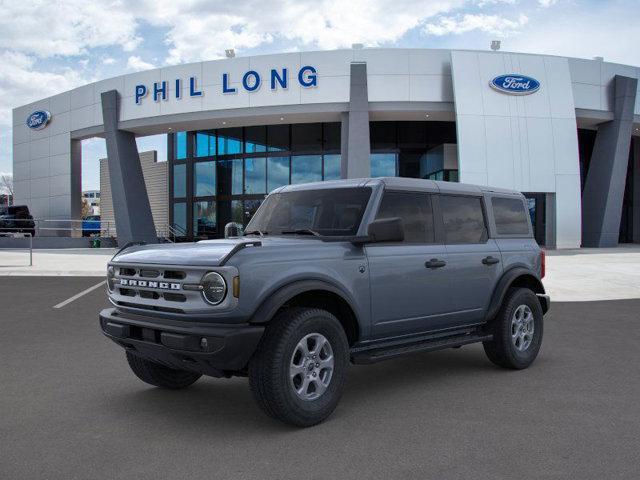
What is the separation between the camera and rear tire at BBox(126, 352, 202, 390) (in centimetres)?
517

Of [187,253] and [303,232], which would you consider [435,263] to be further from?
[187,253]

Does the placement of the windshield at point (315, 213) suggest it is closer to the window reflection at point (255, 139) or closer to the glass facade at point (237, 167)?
the glass facade at point (237, 167)

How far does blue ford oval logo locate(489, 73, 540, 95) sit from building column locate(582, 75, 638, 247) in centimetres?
518

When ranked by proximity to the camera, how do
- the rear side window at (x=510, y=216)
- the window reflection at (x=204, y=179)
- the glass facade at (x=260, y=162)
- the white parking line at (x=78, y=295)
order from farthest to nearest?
the window reflection at (x=204, y=179), the glass facade at (x=260, y=162), the white parking line at (x=78, y=295), the rear side window at (x=510, y=216)

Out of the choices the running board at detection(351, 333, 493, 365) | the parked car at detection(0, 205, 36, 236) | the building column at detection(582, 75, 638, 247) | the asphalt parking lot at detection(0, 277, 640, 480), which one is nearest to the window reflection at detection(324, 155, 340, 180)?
the building column at detection(582, 75, 638, 247)

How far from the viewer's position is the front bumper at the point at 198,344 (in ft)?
12.8

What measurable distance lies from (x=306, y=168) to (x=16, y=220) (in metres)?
16.9

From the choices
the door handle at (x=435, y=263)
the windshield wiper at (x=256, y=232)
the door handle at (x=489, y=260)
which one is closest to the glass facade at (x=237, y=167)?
the door handle at (x=489, y=260)

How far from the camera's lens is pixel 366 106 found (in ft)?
83.4

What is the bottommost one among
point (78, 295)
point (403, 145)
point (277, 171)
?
point (78, 295)

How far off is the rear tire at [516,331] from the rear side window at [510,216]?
685mm

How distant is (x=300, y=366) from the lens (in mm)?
4250

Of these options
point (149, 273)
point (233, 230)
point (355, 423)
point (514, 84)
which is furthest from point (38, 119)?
point (355, 423)

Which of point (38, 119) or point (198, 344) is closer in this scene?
point (198, 344)
